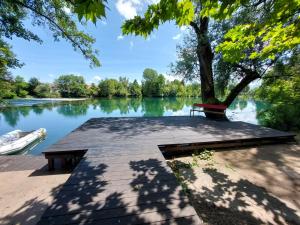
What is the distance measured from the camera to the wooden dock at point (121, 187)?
1.83 metres

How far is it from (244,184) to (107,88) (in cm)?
5838

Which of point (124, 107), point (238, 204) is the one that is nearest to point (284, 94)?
point (238, 204)

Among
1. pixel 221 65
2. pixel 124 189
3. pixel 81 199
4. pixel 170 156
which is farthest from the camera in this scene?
pixel 221 65

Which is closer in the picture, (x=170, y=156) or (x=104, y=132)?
(x=170, y=156)

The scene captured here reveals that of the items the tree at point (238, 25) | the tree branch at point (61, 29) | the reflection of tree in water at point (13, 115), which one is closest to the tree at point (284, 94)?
the tree at point (238, 25)

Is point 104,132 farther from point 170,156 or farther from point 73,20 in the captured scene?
point 73,20

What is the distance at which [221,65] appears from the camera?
8.54 m

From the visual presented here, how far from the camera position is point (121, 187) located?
240cm

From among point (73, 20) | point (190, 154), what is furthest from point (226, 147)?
point (73, 20)

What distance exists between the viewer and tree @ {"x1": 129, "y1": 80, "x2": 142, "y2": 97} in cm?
5700

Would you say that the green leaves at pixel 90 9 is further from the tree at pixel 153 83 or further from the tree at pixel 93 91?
the tree at pixel 93 91

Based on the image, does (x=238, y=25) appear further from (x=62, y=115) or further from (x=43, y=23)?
(x=62, y=115)

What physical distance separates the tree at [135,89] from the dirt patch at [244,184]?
53106 mm

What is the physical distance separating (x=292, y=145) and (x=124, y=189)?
5.71 meters
